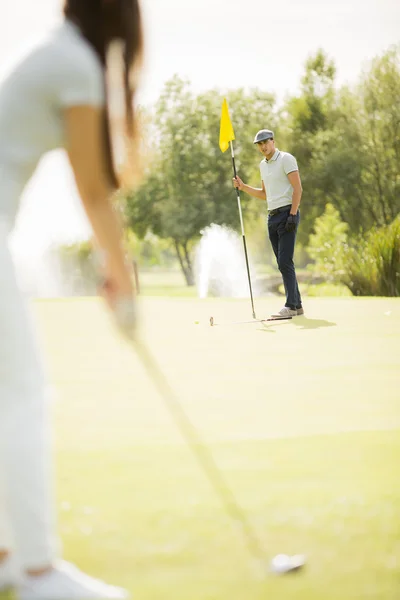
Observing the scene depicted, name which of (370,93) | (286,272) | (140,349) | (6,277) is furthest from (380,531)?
(370,93)

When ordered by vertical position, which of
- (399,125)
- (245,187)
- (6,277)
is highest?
(399,125)

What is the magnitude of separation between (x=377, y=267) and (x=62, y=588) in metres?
14.3

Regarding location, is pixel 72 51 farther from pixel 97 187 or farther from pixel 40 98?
pixel 97 187

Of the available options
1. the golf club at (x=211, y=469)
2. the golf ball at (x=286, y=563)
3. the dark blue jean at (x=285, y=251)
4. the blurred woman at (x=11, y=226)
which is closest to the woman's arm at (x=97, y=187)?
the blurred woman at (x=11, y=226)

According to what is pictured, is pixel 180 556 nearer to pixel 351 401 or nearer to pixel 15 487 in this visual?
pixel 15 487

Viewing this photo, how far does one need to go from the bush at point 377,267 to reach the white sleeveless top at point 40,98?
13.6 meters

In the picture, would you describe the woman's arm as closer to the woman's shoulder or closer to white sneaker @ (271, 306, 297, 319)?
the woman's shoulder

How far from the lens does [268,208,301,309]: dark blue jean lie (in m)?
9.62

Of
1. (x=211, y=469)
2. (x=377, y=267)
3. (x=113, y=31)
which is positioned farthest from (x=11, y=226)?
(x=377, y=267)

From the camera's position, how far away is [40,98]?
2.05 metres

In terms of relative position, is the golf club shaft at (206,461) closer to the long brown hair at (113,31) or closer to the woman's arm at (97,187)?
the woman's arm at (97,187)

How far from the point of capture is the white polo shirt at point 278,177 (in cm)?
989

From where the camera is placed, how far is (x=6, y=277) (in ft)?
6.78

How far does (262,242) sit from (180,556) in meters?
66.4
